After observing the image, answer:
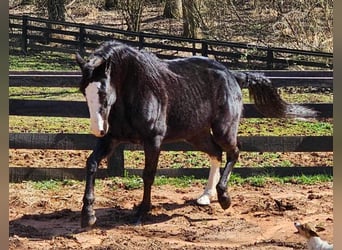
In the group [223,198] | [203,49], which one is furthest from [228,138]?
[203,49]

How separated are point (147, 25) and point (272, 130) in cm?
1251

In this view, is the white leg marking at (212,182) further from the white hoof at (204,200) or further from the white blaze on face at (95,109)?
the white blaze on face at (95,109)

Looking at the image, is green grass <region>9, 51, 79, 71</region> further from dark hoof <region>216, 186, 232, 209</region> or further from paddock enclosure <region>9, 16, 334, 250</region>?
dark hoof <region>216, 186, 232, 209</region>

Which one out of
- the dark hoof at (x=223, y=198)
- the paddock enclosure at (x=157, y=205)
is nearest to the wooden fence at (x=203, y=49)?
the paddock enclosure at (x=157, y=205)

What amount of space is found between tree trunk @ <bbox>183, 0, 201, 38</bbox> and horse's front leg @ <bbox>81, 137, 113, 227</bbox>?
10483mm

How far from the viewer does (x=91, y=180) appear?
482 centimetres

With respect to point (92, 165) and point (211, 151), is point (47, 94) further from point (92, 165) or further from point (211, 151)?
point (92, 165)

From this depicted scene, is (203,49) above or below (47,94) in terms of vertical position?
above

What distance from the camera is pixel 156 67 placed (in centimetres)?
509

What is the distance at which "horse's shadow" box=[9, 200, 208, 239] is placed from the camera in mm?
4812

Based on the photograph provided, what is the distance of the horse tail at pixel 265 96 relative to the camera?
5980 millimetres

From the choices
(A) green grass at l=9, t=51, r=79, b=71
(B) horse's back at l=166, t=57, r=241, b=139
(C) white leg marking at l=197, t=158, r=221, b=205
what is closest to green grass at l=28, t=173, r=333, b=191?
(C) white leg marking at l=197, t=158, r=221, b=205

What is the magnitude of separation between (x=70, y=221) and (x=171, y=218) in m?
0.84

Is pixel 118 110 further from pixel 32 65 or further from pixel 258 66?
pixel 32 65
